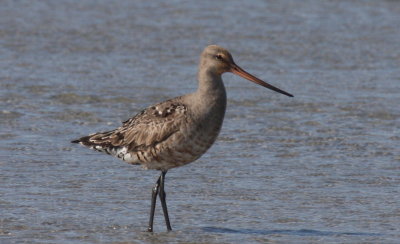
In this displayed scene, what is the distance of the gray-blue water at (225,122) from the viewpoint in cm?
754

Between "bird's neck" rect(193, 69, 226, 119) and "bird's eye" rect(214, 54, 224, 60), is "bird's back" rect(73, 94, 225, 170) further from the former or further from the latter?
"bird's eye" rect(214, 54, 224, 60)

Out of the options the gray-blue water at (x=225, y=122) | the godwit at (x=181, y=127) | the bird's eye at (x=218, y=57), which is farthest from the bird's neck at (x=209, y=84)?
the gray-blue water at (x=225, y=122)

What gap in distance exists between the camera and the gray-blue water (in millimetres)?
7535

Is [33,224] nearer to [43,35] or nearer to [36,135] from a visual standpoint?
[36,135]

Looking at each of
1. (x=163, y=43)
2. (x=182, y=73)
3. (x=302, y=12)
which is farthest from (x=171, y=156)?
(x=302, y=12)

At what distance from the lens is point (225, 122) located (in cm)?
1074

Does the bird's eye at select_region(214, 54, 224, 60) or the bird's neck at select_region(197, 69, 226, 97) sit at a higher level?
the bird's eye at select_region(214, 54, 224, 60)

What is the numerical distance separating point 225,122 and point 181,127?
347 cm

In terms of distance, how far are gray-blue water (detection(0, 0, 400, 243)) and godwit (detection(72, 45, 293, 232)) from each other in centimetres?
51

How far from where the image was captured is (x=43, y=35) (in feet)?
49.3

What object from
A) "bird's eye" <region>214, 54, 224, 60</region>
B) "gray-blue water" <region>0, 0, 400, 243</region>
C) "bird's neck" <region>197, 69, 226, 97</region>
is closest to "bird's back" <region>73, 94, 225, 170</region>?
"bird's neck" <region>197, 69, 226, 97</region>

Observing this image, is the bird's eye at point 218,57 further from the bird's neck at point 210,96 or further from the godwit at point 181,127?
the bird's neck at point 210,96

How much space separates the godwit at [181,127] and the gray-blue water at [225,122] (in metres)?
0.51

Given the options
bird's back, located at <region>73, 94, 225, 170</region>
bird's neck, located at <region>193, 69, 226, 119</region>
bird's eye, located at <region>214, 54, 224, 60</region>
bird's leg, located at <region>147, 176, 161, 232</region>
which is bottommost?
bird's leg, located at <region>147, 176, 161, 232</region>
